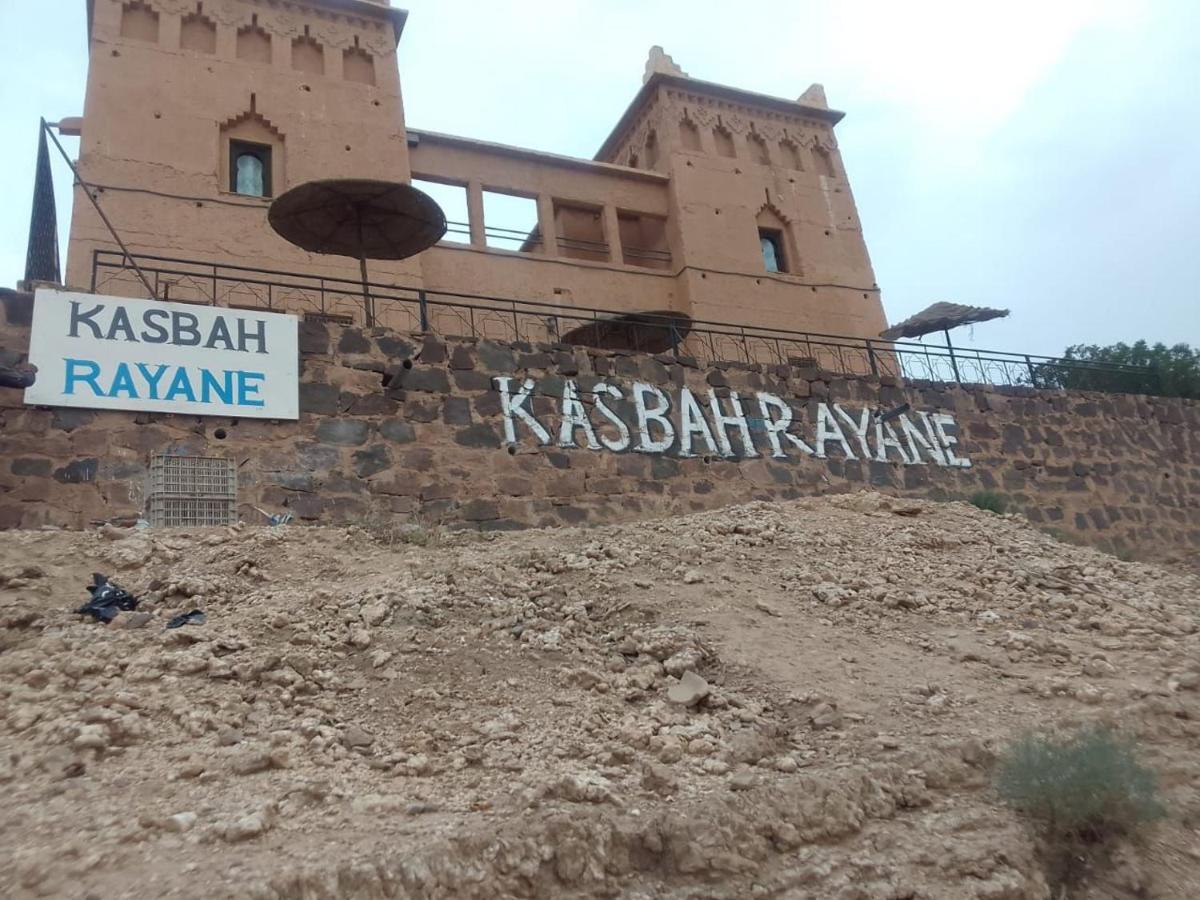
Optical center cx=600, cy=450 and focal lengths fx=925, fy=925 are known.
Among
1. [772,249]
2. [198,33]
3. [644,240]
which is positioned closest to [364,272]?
[198,33]

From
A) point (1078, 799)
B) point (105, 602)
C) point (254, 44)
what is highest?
point (254, 44)

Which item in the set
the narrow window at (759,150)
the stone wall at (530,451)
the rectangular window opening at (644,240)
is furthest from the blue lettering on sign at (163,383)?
the narrow window at (759,150)

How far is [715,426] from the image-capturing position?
12086 millimetres

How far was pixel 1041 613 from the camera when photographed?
261 inches

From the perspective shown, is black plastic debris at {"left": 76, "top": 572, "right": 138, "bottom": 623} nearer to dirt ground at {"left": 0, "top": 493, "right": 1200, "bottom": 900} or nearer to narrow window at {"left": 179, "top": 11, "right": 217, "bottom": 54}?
dirt ground at {"left": 0, "top": 493, "right": 1200, "bottom": 900}

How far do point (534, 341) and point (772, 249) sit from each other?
286 inches

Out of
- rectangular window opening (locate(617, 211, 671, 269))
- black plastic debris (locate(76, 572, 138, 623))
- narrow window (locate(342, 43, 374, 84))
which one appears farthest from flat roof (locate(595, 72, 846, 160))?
black plastic debris (locate(76, 572, 138, 623))

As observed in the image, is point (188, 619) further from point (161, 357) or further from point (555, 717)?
point (161, 357)

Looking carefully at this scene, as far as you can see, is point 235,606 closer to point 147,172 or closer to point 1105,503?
point 147,172

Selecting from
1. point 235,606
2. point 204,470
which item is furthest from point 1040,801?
point 204,470

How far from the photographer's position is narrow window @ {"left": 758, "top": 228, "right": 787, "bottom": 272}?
Answer: 67.1ft

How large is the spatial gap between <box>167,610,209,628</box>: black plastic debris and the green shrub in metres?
4.46

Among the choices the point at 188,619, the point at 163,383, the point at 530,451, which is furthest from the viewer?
the point at 530,451

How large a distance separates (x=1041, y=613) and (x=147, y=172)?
14.3 m
